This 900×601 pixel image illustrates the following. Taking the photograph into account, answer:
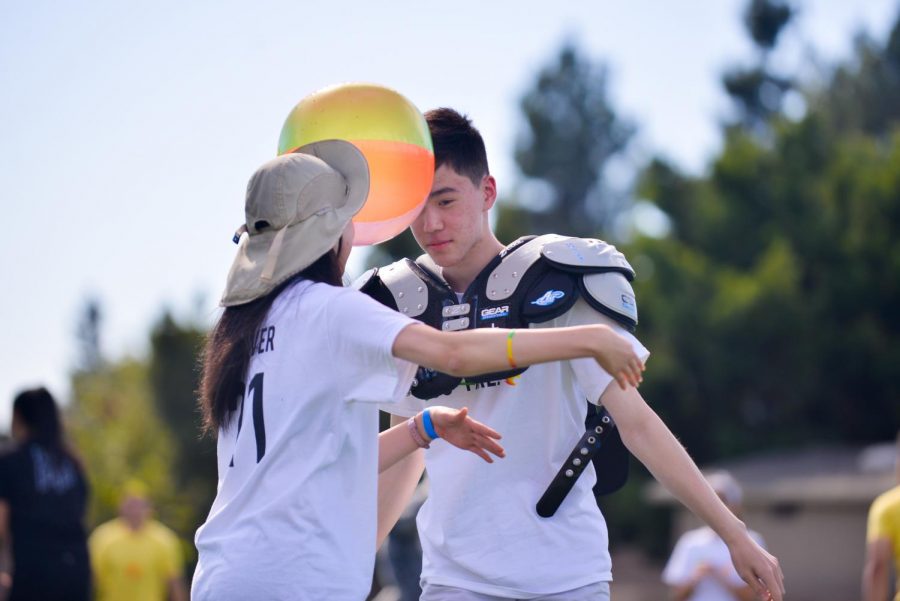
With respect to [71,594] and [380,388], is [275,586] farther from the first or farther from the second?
[71,594]

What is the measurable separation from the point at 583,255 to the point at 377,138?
2.56ft

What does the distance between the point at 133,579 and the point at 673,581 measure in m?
5.71

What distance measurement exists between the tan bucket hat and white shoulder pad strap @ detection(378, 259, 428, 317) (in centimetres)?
91

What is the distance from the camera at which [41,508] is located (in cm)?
759

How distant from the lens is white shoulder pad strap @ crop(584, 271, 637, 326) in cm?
423

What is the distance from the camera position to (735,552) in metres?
3.92

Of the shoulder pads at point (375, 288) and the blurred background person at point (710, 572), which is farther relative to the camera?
the blurred background person at point (710, 572)

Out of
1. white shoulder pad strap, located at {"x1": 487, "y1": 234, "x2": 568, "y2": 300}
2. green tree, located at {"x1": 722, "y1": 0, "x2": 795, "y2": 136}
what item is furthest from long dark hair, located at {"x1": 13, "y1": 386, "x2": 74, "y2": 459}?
green tree, located at {"x1": 722, "y1": 0, "x2": 795, "y2": 136}

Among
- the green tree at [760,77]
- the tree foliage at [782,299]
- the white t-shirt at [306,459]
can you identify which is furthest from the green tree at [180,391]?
the white t-shirt at [306,459]

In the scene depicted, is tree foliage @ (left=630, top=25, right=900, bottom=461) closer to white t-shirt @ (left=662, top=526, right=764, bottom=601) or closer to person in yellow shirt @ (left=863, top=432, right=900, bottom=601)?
white t-shirt @ (left=662, top=526, right=764, bottom=601)

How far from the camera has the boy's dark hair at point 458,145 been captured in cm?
463

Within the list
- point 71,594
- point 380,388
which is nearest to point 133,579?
point 71,594

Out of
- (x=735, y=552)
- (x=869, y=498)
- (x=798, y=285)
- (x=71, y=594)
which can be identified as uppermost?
(x=735, y=552)

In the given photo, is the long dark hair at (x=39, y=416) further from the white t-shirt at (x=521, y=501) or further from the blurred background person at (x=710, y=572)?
the blurred background person at (x=710, y=572)
